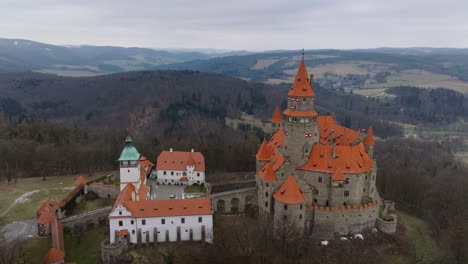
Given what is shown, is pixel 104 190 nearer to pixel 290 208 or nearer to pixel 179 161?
pixel 179 161

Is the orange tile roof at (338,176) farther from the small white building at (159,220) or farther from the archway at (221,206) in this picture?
the archway at (221,206)

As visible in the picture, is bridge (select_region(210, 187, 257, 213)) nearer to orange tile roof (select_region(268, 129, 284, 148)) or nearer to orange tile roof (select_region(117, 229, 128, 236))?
orange tile roof (select_region(268, 129, 284, 148))

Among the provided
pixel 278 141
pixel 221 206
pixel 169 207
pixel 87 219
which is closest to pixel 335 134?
pixel 278 141

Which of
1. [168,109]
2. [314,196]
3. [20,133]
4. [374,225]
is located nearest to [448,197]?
[374,225]

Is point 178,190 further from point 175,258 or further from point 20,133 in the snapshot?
point 20,133

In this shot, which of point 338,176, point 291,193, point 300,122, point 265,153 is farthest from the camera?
point 265,153

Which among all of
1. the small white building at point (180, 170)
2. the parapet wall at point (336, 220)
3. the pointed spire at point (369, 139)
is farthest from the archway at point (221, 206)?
the pointed spire at point (369, 139)

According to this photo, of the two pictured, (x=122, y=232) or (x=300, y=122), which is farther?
(x=300, y=122)
